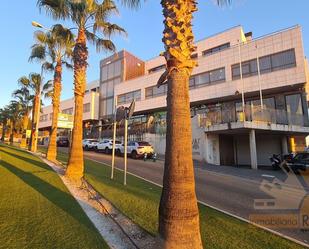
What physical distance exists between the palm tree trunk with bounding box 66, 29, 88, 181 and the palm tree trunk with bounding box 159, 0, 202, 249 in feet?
26.0

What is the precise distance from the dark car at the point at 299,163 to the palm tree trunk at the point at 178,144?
50.8ft

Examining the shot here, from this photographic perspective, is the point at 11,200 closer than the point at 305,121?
Yes

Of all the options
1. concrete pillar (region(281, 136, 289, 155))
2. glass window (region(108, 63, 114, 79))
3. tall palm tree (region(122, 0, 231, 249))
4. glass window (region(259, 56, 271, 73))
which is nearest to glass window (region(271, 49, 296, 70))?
glass window (region(259, 56, 271, 73))

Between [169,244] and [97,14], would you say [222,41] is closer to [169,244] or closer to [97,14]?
[97,14]

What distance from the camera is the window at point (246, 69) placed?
2708cm

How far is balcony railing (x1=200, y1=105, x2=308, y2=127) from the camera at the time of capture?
67.8 feet

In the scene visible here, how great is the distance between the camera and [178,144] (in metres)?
4.55

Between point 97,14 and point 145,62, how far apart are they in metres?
31.4

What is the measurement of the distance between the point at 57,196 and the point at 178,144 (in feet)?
16.7

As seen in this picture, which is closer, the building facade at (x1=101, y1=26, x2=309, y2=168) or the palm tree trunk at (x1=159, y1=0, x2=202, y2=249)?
the palm tree trunk at (x1=159, y1=0, x2=202, y2=249)

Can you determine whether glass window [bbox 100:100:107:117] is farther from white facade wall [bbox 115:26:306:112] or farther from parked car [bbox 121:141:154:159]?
parked car [bbox 121:141:154:159]

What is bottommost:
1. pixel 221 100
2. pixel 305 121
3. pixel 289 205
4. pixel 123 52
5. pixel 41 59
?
pixel 289 205

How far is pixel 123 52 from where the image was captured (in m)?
A: 45.2

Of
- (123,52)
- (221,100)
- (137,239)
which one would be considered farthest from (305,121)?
(123,52)
